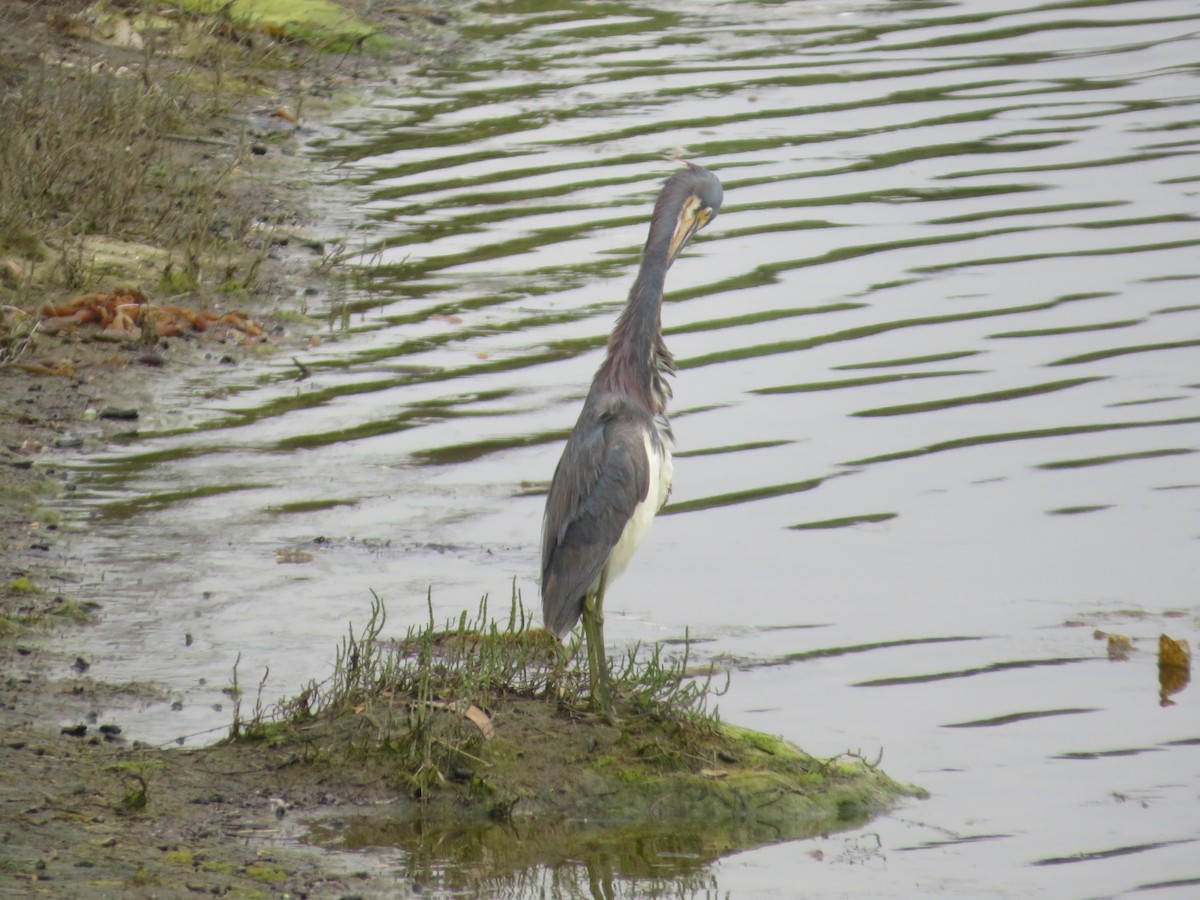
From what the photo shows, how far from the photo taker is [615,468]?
6695 millimetres

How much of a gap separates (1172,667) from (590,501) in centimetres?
262

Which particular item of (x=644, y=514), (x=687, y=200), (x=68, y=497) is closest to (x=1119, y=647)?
(x=644, y=514)

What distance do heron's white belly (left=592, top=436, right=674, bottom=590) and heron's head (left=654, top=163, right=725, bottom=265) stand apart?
0.77m

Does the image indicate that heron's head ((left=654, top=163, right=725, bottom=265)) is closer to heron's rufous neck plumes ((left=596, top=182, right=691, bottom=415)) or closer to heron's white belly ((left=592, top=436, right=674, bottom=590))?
heron's rufous neck plumes ((left=596, top=182, right=691, bottom=415))

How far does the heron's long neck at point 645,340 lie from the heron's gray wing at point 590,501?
→ 132 millimetres

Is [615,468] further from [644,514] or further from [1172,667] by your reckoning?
[1172,667]

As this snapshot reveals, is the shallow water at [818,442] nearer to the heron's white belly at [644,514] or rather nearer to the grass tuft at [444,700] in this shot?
the grass tuft at [444,700]

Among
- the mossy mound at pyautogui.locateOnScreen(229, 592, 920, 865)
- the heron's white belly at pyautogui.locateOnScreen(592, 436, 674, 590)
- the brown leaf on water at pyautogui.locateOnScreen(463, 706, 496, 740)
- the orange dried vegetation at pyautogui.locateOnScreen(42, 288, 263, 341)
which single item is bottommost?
the mossy mound at pyautogui.locateOnScreen(229, 592, 920, 865)

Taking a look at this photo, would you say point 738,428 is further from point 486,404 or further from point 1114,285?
point 1114,285

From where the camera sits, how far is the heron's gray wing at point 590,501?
6.70 m

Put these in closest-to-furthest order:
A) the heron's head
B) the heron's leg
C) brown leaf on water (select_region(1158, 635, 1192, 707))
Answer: the heron's leg < the heron's head < brown leaf on water (select_region(1158, 635, 1192, 707))

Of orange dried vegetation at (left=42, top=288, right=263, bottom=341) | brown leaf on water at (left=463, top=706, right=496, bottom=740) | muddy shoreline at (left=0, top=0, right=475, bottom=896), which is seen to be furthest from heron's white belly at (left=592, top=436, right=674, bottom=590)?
orange dried vegetation at (left=42, top=288, right=263, bottom=341)

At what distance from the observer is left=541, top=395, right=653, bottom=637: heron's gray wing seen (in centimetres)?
670

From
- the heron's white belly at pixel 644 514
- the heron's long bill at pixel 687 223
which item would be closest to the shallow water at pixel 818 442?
the heron's white belly at pixel 644 514
